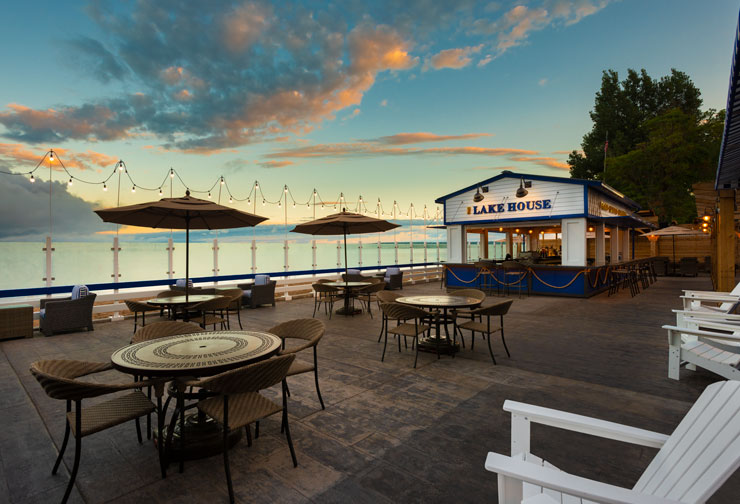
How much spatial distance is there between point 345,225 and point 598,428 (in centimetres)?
802

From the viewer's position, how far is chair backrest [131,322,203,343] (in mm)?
3487

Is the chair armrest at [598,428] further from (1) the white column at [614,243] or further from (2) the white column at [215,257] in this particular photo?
(1) the white column at [614,243]

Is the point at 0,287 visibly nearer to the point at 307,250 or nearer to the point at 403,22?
the point at 307,250

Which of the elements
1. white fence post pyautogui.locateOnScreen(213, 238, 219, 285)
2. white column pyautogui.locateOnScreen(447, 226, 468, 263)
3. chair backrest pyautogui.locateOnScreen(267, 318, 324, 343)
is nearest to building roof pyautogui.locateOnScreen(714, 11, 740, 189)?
chair backrest pyautogui.locateOnScreen(267, 318, 324, 343)

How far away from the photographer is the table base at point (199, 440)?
8.84 ft

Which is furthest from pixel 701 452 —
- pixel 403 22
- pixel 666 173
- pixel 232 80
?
pixel 666 173

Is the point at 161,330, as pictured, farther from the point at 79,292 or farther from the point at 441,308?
the point at 79,292

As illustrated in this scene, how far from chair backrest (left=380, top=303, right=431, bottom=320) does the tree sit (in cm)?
3596

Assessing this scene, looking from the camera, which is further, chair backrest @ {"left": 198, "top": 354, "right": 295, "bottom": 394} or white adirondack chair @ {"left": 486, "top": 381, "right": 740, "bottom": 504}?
chair backrest @ {"left": 198, "top": 354, "right": 295, "bottom": 394}

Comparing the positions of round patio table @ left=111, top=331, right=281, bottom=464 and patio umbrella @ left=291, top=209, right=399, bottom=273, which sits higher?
patio umbrella @ left=291, top=209, right=399, bottom=273

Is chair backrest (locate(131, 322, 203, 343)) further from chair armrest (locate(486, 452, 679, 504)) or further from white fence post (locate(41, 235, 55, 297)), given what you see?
white fence post (locate(41, 235, 55, 297))

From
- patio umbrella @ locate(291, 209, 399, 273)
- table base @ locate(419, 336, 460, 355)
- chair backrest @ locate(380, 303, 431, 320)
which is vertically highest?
patio umbrella @ locate(291, 209, 399, 273)

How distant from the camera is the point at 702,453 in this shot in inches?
55.7

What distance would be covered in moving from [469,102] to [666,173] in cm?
2030
